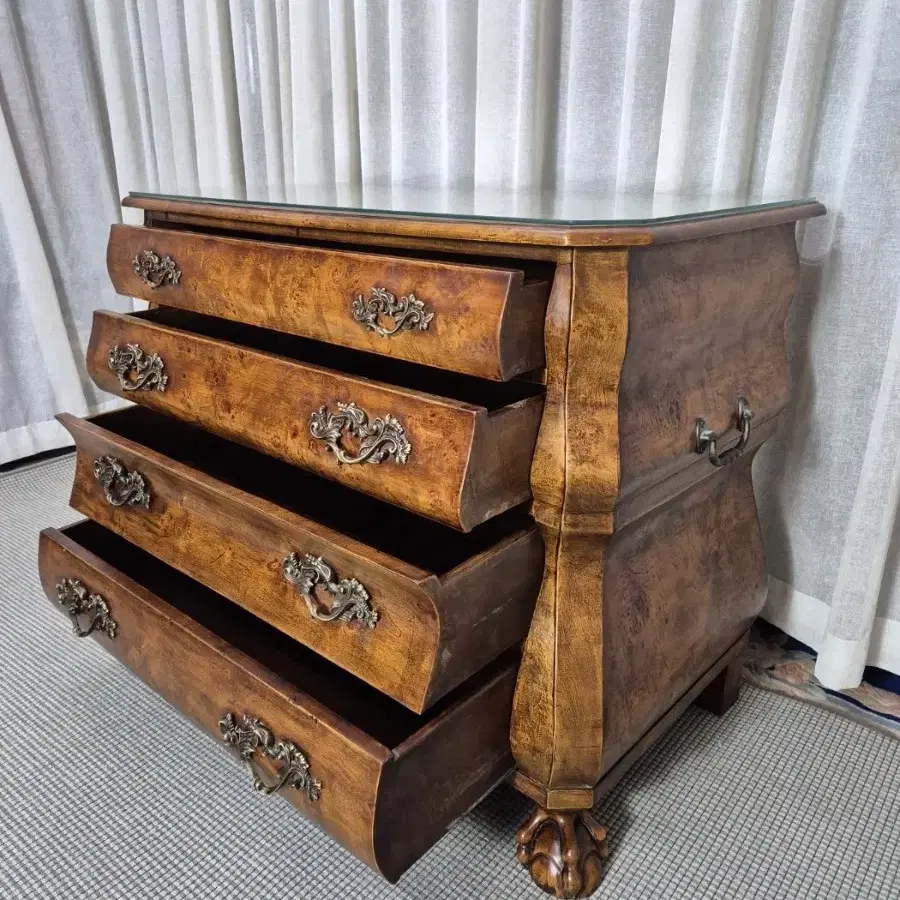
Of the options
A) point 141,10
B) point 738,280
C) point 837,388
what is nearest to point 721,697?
point 837,388

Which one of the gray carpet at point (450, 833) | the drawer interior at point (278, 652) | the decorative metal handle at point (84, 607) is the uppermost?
the decorative metal handle at point (84, 607)

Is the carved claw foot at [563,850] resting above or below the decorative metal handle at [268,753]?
below

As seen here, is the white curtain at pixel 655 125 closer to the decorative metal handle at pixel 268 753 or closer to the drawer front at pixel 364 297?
the drawer front at pixel 364 297

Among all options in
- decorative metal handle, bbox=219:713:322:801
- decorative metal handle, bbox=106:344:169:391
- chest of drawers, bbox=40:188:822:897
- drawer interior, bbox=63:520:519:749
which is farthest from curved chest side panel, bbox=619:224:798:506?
decorative metal handle, bbox=106:344:169:391

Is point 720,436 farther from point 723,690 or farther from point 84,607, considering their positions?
point 84,607

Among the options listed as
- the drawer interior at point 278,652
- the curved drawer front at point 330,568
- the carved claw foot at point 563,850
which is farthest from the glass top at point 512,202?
the carved claw foot at point 563,850

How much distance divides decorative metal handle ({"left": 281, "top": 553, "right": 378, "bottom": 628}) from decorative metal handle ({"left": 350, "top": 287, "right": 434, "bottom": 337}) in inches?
8.4

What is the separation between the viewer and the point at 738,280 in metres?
0.78

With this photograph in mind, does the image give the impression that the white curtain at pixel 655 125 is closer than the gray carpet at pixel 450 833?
No

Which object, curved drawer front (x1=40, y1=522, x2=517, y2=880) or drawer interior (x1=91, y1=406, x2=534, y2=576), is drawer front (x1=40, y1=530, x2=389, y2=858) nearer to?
curved drawer front (x1=40, y1=522, x2=517, y2=880)

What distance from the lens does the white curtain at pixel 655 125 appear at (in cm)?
93

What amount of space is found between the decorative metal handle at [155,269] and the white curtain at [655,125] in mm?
165

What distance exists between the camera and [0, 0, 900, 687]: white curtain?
93 cm

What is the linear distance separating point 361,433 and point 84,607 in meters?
0.50
